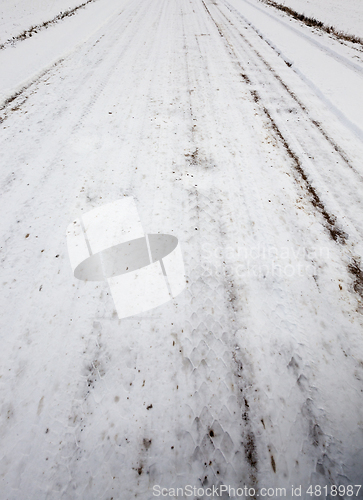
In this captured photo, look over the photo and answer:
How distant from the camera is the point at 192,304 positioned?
2.10 m

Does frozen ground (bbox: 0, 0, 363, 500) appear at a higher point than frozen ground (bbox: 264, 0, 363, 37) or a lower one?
lower

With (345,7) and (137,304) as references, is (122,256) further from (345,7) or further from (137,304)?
(345,7)

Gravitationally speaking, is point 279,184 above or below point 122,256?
above

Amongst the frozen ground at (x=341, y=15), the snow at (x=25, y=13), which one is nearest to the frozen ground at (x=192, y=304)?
the snow at (x=25, y=13)

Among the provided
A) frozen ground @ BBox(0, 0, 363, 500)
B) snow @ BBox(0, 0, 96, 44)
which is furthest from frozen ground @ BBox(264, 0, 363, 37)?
snow @ BBox(0, 0, 96, 44)

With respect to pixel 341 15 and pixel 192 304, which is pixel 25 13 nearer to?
pixel 341 15

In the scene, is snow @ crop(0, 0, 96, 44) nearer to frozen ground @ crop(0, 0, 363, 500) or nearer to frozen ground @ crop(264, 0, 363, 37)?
frozen ground @ crop(0, 0, 363, 500)

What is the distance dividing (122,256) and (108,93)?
4.25 m

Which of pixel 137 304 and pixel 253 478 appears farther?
pixel 137 304

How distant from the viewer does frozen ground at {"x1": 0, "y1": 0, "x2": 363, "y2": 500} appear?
1.49m

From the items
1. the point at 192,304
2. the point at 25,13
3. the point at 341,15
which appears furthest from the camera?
the point at 341,15


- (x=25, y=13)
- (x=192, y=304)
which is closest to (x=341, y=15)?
(x=25, y=13)

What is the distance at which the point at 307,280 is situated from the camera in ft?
7.38

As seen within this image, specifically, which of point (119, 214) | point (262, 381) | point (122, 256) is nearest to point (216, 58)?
point (119, 214)
